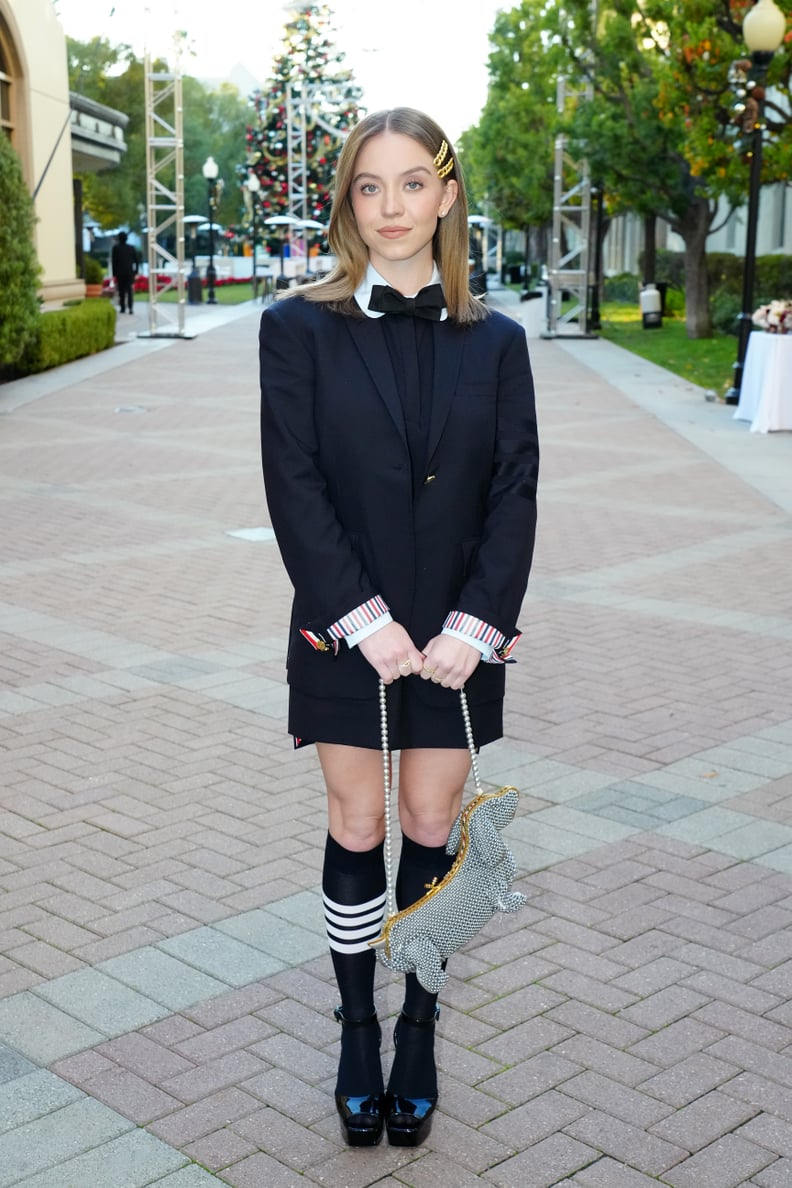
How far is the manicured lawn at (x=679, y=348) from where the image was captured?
861 inches

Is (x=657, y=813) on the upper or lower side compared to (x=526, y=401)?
lower

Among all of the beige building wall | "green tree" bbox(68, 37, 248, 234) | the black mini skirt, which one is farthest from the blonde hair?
"green tree" bbox(68, 37, 248, 234)

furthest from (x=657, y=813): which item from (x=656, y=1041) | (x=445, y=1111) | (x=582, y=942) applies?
(x=445, y=1111)

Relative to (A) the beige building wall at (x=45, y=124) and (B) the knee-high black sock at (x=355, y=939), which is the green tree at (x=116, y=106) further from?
(B) the knee-high black sock at (x=355, y=939)

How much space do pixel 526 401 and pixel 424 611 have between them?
1.59ft

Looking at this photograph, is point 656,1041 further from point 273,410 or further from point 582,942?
point 273,410

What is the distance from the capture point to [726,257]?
3462 centimetres

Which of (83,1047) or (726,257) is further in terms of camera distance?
(726,257)

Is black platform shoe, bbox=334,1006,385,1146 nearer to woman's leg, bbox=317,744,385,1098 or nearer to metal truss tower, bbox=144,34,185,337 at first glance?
woman's leg, bbox=317,744,385,1098

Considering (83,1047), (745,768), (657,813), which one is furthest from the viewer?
(745,768)

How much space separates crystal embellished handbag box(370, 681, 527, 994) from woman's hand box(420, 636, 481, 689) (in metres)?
0.10

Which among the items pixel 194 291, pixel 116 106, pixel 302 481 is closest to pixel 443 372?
pixel 302 481

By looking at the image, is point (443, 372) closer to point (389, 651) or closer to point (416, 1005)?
point (389, 651)

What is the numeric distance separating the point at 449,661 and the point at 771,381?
44.4 ft
